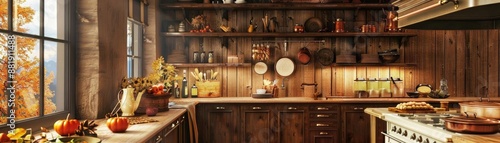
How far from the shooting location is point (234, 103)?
559 cm

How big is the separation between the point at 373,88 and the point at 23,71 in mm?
4589

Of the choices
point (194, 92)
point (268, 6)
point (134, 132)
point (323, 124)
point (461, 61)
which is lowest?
point (323, 124)

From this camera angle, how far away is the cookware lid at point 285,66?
20.4ft

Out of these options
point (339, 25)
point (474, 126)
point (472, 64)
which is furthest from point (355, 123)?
point (474, 126)

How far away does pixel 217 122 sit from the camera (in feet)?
18.4

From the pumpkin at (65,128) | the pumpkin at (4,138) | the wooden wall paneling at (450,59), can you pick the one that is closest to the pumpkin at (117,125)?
the pumpkin at (65,128)

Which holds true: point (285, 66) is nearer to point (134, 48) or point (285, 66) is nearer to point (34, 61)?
point (134, 48)

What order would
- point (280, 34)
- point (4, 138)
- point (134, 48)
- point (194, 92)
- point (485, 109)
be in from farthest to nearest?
point (194, 92), point (280, 34), point (134, 48), point (485, 109), point (4, 138)

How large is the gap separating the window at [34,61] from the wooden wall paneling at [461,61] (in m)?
5.39

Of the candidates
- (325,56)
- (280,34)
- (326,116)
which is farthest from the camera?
(325,56)

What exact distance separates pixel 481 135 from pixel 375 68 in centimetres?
362

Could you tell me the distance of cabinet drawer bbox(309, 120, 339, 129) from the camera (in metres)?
5.59

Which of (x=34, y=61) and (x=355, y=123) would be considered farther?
(x=355, y=123)

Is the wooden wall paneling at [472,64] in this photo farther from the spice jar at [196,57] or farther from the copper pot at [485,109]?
the spice jar at [196,57]
